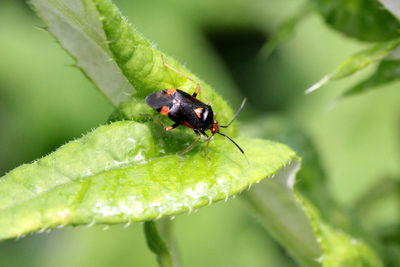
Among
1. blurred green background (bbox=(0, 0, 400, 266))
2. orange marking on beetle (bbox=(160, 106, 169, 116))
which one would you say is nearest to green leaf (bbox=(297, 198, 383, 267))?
orange marking on beetle (bbox=(160, 106, 169, 116))

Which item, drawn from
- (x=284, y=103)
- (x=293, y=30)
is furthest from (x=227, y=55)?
(x=293, y=30)

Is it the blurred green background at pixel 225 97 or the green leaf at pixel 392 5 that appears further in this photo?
the blurred green background at pixel 225 97

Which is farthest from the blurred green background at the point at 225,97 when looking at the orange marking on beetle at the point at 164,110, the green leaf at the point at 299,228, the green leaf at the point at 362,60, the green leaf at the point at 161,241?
the green leaf at the point at 161,241

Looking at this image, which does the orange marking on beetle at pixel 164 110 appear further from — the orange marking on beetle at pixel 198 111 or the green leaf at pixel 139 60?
the orange marking on beetle at pixel 198 111

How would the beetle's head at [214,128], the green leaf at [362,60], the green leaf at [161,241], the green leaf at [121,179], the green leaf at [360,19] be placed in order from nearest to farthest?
the green leaf at [121,179] < the green leaf at [161,241] < the green leaf at [362,60] < the beetle's head at [214,128] < the green leaf at [360,19]

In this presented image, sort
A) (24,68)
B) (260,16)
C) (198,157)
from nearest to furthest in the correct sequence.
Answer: (198,157), (24,68), (260,16)

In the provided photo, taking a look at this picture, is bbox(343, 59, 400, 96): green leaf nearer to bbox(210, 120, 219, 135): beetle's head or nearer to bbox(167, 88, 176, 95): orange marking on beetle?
bbox(210, 120, 219, 135): beetle's head

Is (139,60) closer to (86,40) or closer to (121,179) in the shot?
(86,40)

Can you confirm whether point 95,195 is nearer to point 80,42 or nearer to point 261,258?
point 80,42
